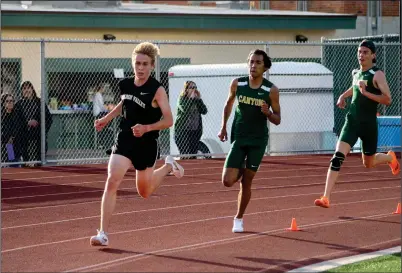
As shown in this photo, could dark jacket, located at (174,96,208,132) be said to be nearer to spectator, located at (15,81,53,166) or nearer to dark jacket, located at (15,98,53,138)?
spectator, located at (15,81,53,166)

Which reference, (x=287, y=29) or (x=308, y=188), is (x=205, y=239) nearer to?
(x=308, y=188)

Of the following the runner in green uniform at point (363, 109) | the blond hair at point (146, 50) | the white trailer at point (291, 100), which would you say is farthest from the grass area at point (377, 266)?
the white trailer at point (291, 100)

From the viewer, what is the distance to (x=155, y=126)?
1040cm

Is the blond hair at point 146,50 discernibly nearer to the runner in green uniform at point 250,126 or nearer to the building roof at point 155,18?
the runner in green uniform at point 250,126

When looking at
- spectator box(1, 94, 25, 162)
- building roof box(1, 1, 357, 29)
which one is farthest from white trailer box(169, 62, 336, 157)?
building roof box(1, 1, 357, 29)

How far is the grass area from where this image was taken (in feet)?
29.1

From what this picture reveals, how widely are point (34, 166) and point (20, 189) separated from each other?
389cm

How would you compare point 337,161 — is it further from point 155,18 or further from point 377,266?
point 155,18

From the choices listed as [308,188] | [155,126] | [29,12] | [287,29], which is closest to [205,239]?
[155,126]

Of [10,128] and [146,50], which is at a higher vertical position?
[146,50]

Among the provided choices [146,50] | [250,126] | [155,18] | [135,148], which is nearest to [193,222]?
[250,126]

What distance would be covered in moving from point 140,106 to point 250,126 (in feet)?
5.47

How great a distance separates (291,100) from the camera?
78.9 ft

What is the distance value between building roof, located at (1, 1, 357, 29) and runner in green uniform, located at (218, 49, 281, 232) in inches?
680
